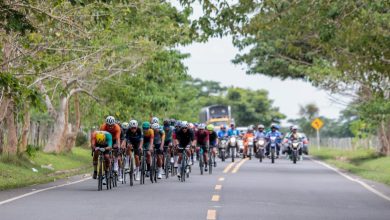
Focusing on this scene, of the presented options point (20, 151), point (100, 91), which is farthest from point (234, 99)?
point (20, 151)

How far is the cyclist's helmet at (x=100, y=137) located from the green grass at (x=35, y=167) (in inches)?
104

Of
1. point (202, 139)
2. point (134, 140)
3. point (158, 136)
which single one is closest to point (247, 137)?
point (202, 139)

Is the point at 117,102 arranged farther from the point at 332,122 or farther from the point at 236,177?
the point at 332,122

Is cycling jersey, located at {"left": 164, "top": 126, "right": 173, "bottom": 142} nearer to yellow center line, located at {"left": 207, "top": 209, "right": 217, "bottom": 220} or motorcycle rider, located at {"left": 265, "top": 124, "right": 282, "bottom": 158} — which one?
yellow center line, located at {"left": 207, "top": 209, "right": 217, "bottom": 220}

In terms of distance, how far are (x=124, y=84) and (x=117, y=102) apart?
1.01 meters

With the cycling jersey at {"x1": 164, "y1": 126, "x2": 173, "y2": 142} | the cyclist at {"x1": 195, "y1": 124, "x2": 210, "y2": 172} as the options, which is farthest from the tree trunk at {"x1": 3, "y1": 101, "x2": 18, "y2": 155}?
the cycling jersey at {"x1": 164, "y1": 126, "x2": 173, "y2": 142}

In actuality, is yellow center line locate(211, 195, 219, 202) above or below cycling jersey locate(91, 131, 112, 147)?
below

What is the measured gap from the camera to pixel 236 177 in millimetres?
30234

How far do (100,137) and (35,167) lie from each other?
11.4 m

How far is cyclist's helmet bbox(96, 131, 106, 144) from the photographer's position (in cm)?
2295

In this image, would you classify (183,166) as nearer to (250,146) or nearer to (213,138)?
(213,138)

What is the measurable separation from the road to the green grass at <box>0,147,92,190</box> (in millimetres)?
2357

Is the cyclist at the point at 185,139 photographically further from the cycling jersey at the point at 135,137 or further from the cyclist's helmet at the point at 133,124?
the cyclist's helmet at the point at 133,124

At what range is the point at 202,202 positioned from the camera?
18.8 metres
